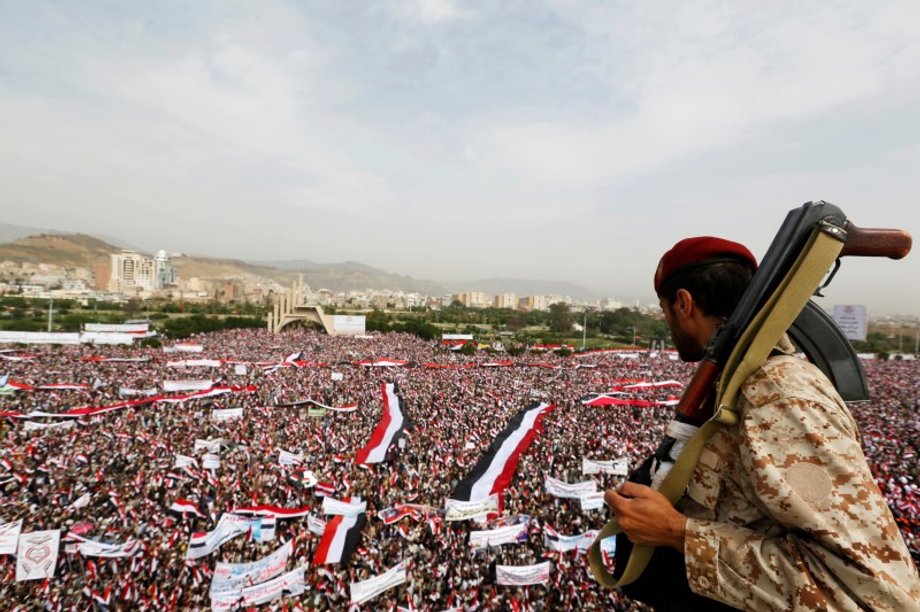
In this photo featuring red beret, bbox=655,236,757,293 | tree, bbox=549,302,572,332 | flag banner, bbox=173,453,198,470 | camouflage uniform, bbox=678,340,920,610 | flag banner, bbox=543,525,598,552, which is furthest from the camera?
tree, bbox=549,302,572,332

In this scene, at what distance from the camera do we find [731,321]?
1.26 m

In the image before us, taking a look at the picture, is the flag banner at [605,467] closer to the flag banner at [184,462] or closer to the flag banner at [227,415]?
the flag banner at [184,462]

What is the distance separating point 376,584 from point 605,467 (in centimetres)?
583

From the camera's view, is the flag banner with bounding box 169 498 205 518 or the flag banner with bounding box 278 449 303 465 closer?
the flag banner with bounding box 169 498 205 518

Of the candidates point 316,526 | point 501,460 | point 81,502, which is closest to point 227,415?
point 81,502

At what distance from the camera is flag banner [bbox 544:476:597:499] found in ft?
32.0

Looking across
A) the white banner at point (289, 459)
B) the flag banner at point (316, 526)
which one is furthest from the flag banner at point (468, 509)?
the white banner at point (289, 459)

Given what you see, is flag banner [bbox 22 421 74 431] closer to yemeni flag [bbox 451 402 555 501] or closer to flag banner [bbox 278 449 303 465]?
flag banner [bbox 278 449 303 465]

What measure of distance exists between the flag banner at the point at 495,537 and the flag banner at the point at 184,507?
571 centimetres

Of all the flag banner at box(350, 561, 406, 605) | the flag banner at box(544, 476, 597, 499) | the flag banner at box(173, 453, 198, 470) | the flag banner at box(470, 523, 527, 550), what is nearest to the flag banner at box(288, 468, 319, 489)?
the flag banner at box(173, 453, 198, 470)

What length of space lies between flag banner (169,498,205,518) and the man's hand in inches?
416

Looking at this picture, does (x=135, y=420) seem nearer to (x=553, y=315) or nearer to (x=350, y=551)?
(x=350, y=551)

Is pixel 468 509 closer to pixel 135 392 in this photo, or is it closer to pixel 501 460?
pixel 501 460

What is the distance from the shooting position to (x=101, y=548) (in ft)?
26.6
